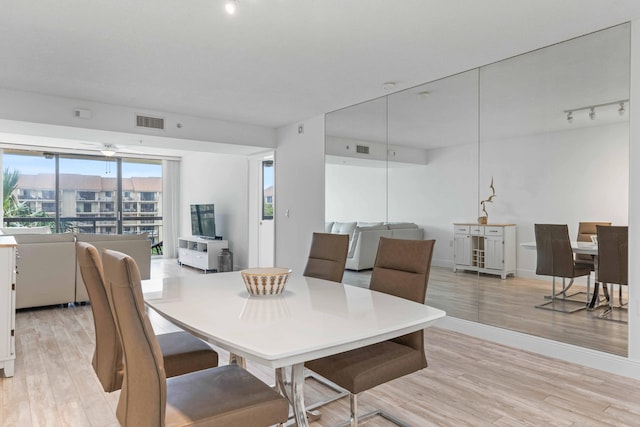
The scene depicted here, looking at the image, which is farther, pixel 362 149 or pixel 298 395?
pixel 362 149

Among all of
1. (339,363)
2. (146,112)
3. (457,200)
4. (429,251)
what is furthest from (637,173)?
(146,112)

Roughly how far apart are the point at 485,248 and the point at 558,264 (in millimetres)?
607

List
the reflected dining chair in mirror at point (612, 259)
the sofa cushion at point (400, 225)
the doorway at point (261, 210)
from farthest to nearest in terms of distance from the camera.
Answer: the doorway at point (261, 210)
the sofa cushion at point (400, 225)
the reflected dining chair in mirror at point (612, 259)

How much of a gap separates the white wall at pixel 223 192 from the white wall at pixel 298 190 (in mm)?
1579

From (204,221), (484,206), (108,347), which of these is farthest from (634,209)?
(204,221)

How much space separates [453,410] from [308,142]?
406 centimetres

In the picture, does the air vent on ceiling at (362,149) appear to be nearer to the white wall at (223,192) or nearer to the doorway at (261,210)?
the doorway at (261,210)

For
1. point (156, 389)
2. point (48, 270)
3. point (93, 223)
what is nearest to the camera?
point (156, 389)

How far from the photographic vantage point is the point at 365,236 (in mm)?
4871

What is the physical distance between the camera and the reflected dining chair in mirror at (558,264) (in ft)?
10.3

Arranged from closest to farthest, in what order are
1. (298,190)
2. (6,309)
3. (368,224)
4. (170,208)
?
(6,309)
(368,224)
(298,190)
(170,208)

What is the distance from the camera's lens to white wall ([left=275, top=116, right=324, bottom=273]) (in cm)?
550

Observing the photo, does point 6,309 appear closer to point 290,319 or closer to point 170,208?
point 290,319

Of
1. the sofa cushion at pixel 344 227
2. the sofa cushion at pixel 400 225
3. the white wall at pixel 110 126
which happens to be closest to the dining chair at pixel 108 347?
the sofa cushion at pixel 400 225
